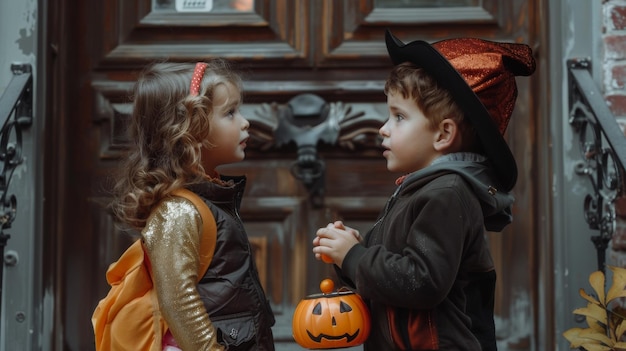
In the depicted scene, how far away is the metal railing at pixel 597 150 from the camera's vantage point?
2.98 meters

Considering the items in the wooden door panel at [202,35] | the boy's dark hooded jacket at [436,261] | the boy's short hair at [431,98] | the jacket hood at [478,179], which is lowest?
the boy's dark hooded jacket at [436,261]

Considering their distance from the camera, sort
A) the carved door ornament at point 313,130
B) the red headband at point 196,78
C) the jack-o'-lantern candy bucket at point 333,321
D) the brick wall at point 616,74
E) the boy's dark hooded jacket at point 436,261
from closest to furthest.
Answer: the boy's dark hooded jacket at point 436,261 < the jack-o'-lantern candy bucket at point 333,321 < the red headband at point 196,78 < the brick wall at point 616,74 < the carved door ornament at point 313,130

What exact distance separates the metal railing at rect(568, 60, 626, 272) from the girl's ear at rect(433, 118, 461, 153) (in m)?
0.81

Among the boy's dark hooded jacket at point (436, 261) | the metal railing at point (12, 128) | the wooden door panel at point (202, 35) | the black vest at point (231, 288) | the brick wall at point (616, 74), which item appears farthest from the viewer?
the wooden door panel at point (202, 35)

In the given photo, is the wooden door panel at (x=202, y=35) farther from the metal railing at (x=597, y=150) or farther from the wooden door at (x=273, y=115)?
the metal railing at (x=597, y=150)

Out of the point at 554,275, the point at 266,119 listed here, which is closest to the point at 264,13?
the point at 266,119

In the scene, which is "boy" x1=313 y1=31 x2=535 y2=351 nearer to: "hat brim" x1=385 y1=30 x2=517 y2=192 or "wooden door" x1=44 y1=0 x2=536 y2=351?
"hat brim" x1=385 y1=30 x2=517 y2=192

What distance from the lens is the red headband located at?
2.46m

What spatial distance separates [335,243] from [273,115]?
147cm

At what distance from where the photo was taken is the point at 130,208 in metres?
2.41

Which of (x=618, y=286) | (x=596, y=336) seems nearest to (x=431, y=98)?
(x=618, y=286)

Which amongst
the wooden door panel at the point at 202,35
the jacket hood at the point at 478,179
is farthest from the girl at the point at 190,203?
the wooden door panel at the point at 202,35

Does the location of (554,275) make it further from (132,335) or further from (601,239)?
(132,335)

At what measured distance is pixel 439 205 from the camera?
6.95ft
